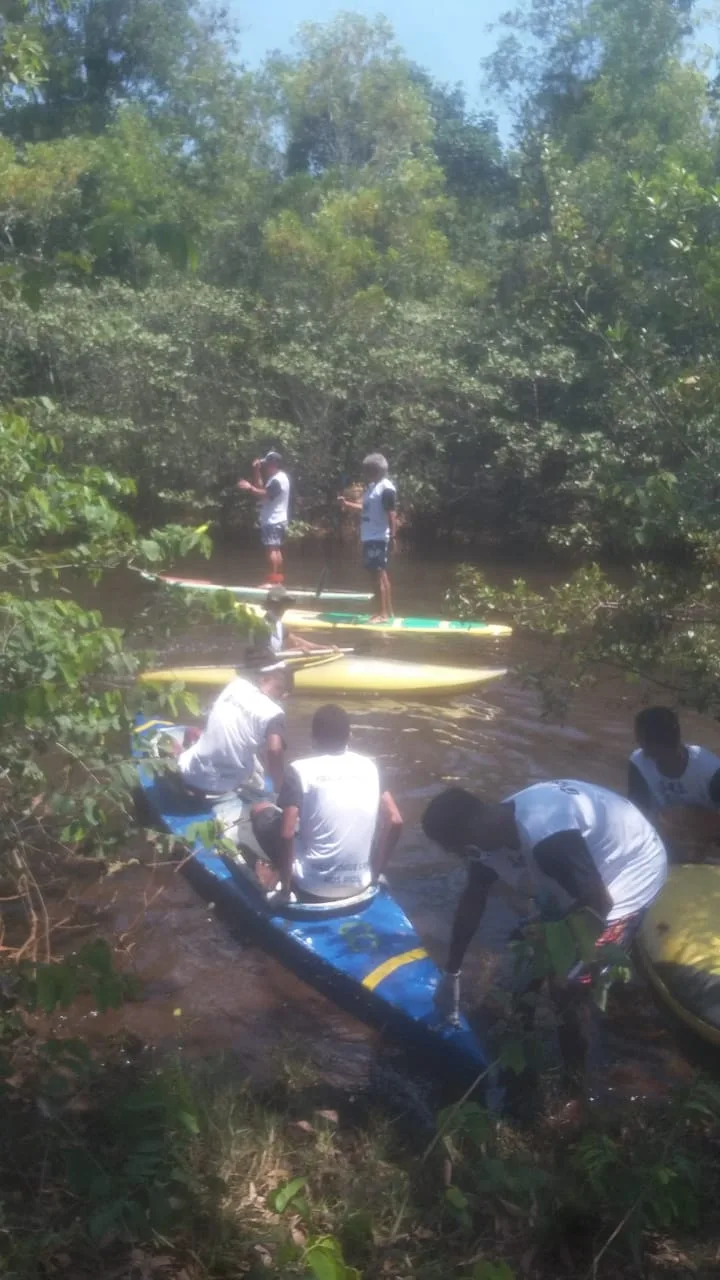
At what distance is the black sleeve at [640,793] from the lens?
20.2 feet

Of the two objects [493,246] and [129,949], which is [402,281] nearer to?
[493,246]

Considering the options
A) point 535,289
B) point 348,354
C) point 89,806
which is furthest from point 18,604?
point 348,354

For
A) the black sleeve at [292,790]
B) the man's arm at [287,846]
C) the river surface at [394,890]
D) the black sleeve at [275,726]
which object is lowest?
the river surface at [394,890]

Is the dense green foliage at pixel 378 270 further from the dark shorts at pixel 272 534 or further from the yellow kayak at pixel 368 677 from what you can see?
the dark shorts at pixel 272 534

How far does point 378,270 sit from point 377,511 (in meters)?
12.9

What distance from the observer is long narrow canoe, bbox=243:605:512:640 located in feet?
43.5

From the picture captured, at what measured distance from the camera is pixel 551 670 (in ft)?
20.8

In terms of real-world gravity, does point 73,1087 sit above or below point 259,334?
below

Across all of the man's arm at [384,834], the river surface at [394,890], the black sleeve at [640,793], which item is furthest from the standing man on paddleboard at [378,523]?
the black sleeve at [640,793]

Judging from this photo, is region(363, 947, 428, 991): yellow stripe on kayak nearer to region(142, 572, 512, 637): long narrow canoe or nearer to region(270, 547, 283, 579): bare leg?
region(142, 572, 512, 637): long narrow canoe

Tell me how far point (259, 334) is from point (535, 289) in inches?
613

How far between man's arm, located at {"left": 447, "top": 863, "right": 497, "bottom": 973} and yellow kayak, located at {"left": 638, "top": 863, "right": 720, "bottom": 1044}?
36.2 inches

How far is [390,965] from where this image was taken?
222 inches

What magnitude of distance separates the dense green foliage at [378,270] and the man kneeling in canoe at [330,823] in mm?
1720
